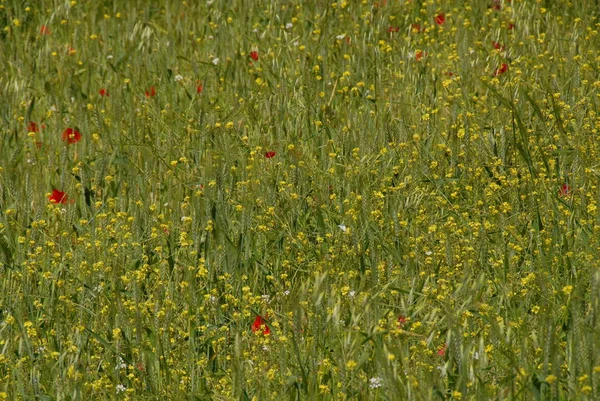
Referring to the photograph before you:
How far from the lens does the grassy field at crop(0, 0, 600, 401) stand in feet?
8.08

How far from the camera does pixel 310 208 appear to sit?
3.36 meters

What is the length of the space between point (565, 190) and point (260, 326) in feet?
3.65

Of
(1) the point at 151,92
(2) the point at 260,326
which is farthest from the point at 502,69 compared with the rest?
(2) the point at 260,326

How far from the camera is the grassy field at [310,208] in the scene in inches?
Result: 97.0

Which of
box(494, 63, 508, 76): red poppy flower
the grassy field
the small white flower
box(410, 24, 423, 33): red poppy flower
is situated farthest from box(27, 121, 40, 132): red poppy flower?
the small white flower

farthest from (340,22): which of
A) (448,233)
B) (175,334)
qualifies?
(175,334)

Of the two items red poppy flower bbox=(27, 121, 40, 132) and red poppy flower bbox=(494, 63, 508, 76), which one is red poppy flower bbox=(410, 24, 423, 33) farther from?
red poppy flower bbox=(27, 121, 40, 132)

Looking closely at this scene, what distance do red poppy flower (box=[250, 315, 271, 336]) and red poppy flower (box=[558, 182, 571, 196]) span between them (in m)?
1.06

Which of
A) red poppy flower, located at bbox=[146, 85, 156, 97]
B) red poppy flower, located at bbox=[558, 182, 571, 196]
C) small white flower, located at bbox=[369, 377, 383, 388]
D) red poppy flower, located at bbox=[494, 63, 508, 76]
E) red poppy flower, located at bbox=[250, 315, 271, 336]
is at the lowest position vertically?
red poppy flower, located at bbox=[250, 315, 271, 336]

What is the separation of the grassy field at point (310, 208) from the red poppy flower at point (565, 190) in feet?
0.06

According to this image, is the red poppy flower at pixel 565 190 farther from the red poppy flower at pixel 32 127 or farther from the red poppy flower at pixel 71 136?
the red poppy flower at pixel 32 127

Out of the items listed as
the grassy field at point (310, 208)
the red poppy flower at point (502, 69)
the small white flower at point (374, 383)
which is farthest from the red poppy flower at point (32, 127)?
the small white flower at point (374, 383)

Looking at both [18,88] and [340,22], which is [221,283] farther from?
[340,22]

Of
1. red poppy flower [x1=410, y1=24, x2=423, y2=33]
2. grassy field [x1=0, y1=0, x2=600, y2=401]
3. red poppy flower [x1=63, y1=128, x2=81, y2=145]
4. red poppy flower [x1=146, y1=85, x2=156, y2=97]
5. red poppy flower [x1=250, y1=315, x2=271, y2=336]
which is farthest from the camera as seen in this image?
red poppy flower [x1=410, y1=24, x2=423, y2=33]
